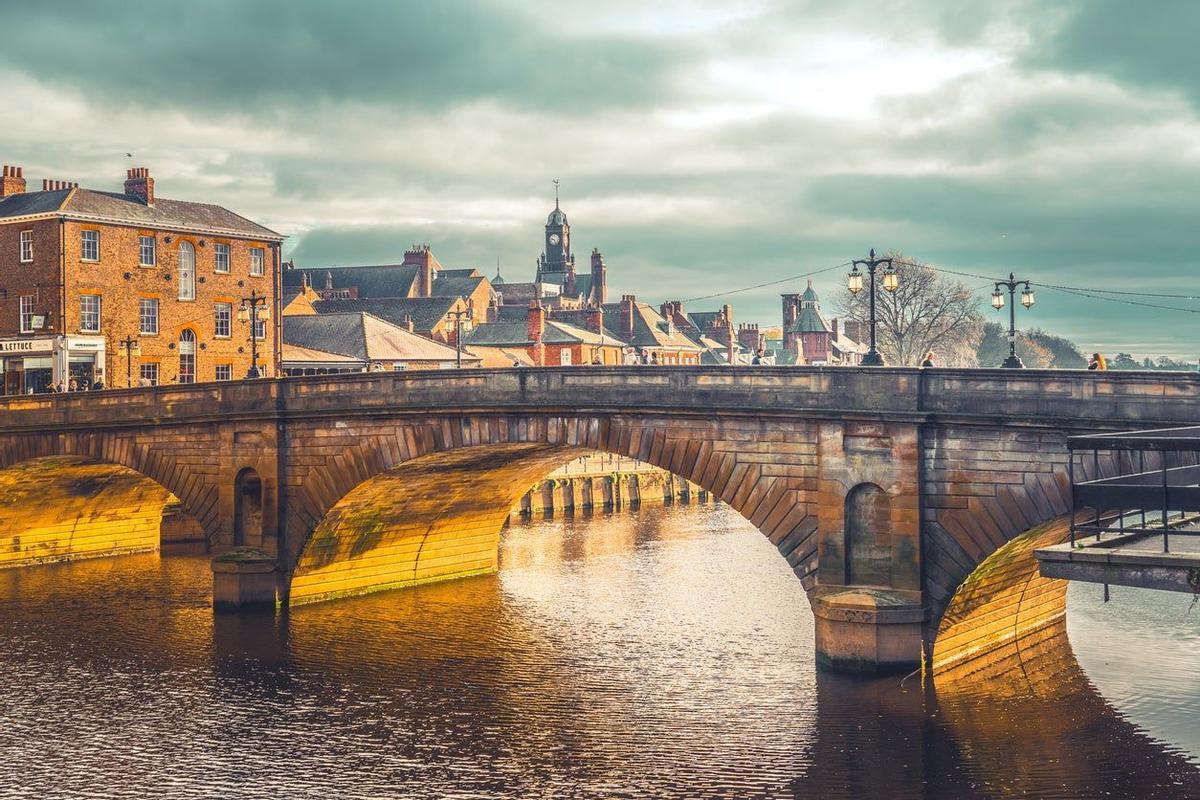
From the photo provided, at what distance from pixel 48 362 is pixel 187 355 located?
6502 mm

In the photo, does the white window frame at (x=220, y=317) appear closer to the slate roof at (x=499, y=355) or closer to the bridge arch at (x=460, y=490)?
the bridge arch at (x=460, y=490)

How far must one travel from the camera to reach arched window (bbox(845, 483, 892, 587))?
29.1 m

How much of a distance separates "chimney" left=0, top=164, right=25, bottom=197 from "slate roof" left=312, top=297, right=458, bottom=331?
3513 centimetres

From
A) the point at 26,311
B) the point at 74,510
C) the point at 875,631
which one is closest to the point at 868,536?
the point at 875,631

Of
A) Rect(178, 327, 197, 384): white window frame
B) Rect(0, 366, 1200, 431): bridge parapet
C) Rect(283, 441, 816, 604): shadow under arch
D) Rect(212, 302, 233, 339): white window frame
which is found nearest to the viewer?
Rect(0, 366, 1200, 431): bridge parapet

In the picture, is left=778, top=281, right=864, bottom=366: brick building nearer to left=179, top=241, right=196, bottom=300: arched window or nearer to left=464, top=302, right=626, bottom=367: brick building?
left=464, top=302, right=626, bottom=367: brick building

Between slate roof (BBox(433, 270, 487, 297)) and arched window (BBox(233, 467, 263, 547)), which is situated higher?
slate roof (BBox(433, 270, 487, 297))

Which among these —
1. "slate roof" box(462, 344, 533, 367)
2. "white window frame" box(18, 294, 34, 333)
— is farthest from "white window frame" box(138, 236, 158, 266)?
"slate roof" box(462, 344, 533, 367)

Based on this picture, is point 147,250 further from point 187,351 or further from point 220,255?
point 187,351

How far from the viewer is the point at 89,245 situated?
190 ft

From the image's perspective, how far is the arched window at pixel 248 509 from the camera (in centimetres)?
4066

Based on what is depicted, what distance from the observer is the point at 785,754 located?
2523 centimetres

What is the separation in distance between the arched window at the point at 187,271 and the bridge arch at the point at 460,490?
76.5ft

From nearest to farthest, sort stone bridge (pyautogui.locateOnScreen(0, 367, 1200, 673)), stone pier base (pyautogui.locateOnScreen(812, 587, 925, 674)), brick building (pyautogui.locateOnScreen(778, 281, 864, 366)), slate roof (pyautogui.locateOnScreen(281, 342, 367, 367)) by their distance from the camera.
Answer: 1. stone bridge (pyautogui.locateOnScreen(0, 367, 1200, 673))
2. stone pier base (pyautogui.locateOnScreen(812, 587, 925, 674))
3. slate roof (pyautogui.locateOnScreen(281, 342, 367, 367))
4. brick building (pyautogui.locateOnScreen(778, 281, 864, 366))
